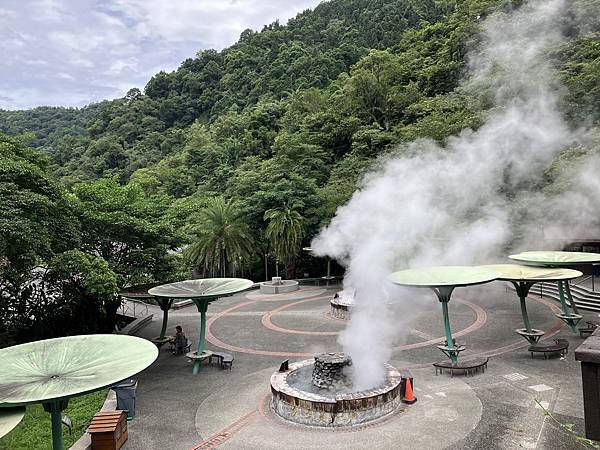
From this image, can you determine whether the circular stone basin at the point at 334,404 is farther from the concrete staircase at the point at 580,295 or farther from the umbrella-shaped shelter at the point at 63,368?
the concrete staircase at the point at 580,295

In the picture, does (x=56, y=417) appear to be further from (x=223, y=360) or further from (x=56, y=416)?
(x=223, y=360)

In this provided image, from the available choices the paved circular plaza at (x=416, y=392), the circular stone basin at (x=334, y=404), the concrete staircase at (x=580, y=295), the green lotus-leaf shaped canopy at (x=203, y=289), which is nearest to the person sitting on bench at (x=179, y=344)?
the paved circular plaza at (x=416, y=392)

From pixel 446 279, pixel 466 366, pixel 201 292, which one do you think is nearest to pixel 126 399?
pixel 201 292

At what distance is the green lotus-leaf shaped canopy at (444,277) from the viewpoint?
1184 centimetres

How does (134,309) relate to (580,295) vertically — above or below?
below

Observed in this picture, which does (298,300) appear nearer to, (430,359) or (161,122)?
(430,359)

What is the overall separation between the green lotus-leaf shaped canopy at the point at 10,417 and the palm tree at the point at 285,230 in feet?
69.4

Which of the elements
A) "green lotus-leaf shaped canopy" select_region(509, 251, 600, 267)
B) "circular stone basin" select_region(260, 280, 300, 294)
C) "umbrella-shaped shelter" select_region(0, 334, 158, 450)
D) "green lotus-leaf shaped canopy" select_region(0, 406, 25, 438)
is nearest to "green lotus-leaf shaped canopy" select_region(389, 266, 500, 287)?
"green lotus-leaf shaped canopy" select_region(509, 251, 600, 267)

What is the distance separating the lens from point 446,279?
1220 cm

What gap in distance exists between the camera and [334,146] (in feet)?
130

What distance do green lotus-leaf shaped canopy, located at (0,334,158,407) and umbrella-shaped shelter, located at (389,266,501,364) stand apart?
6.99 meters

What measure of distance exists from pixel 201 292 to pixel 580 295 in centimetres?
1671

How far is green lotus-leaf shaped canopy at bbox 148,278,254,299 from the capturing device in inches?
520

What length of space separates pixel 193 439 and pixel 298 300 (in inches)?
627
